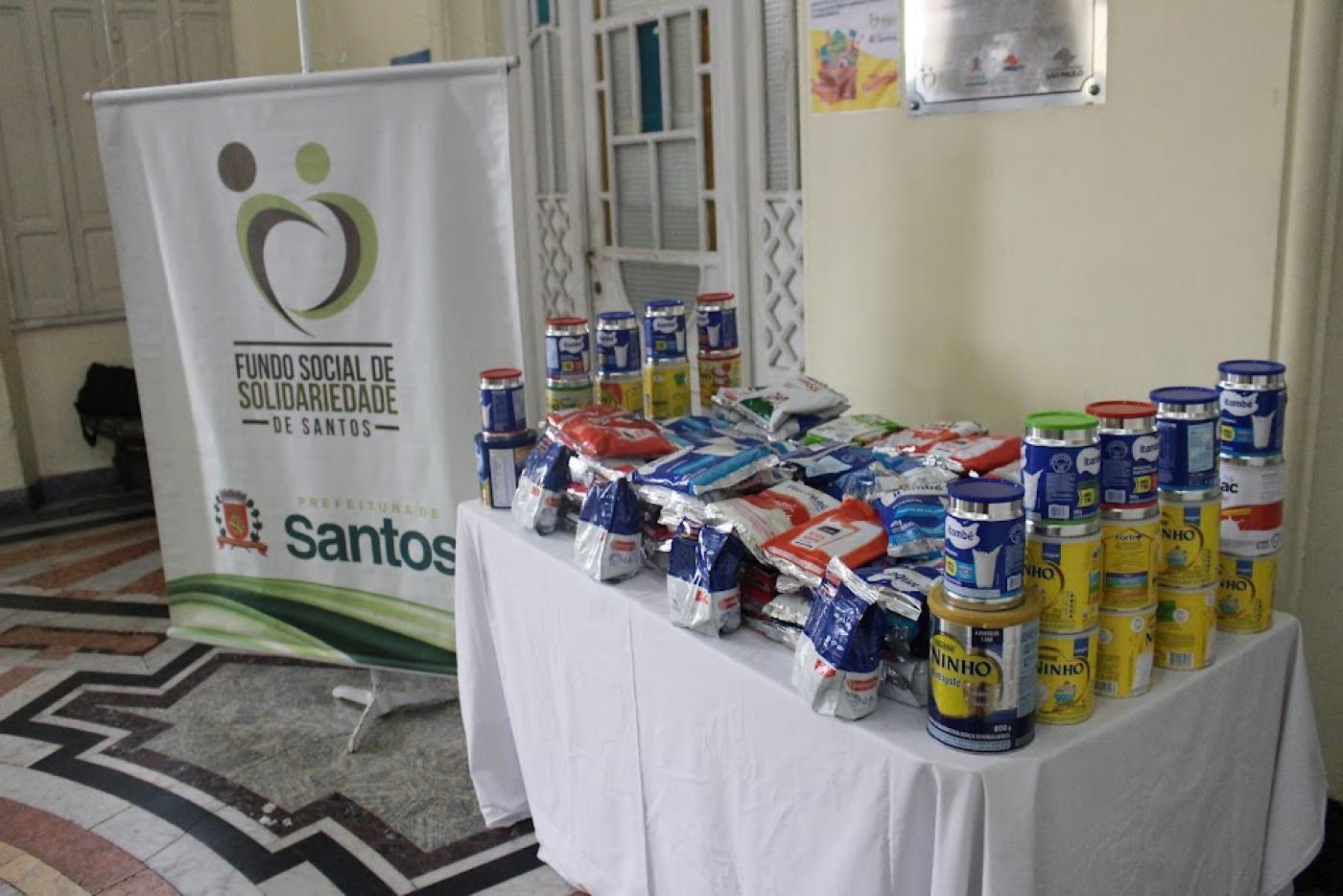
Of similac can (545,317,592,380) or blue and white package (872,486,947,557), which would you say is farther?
similac can (545,317,592,380)

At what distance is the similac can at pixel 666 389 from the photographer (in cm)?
208

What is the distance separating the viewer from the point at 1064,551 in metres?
1.18

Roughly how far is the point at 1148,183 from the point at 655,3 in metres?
2.24

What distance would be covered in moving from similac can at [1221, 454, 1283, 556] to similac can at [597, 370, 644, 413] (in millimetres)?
1063

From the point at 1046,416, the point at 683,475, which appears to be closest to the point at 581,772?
the point at 683,475

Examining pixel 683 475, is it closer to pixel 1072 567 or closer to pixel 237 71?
pixel 1072 567

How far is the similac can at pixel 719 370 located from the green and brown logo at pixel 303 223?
845 mm

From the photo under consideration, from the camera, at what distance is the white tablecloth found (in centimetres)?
120

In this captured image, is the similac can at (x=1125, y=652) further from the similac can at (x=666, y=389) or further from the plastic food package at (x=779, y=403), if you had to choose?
the similac can at (x=666, y=389)

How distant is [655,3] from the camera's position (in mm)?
3627

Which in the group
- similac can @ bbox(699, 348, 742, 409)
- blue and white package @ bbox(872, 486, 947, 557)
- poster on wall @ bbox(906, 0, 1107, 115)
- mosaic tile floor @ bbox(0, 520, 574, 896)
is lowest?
mosaic tile floor @ bbox(0, 520, 574, 896)

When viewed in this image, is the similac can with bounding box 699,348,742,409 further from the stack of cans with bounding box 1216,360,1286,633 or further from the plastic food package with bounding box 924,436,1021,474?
the stack of cans with bounding box 1216,360,1286,633

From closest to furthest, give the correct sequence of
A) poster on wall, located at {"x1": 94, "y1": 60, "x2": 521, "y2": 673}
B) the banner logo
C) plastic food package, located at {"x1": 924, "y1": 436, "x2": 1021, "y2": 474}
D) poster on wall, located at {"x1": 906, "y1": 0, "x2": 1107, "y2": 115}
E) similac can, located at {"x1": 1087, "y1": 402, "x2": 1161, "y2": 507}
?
similac can, located at {"x1": 1087, "y1": 402, "x2": 1161, "y2": 507} < plastic food package, located at {"x1": 924, "y1": 436, "x2": 1021, "y2": 474} < poster on wall, located at {"x1": 906, "y1": 0, "x2": 1107, "y2": 115} < poster on wall, located at {"x1": 94, "y1": 60, "x2": 521, "y2": 673} < the banner logo

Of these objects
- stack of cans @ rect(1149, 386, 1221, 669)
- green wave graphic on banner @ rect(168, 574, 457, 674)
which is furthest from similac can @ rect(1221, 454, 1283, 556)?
green wave graphic on banner @ rect(168, 574, 457, 674)
